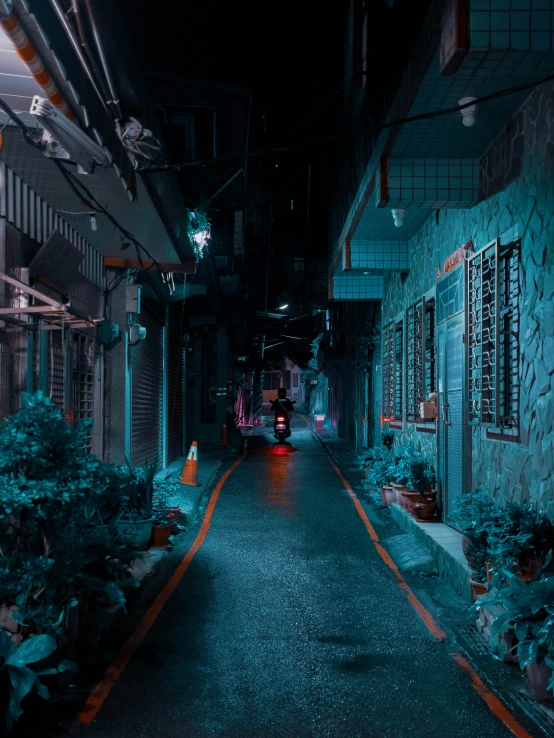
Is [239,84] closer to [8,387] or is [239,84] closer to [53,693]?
[8,387]

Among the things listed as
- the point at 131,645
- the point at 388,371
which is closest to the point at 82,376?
the point at 131,645

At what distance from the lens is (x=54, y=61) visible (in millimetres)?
5754

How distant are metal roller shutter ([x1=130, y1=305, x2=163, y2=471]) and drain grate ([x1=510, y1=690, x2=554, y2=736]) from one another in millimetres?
10120

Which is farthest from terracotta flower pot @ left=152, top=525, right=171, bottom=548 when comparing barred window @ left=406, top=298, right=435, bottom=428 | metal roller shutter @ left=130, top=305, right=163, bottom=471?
barred window @ left=406, top=298, right=435, bottom=428

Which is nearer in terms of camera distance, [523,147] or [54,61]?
[54,61]

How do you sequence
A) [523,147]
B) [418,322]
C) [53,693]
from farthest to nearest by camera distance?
[418,322], [523,147], [53,693]

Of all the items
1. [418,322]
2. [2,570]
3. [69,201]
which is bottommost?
[2,570]

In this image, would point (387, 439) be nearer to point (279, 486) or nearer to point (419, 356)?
point (279, 486)

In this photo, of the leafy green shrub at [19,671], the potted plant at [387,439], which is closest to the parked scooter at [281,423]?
the potted plant at [387,439]

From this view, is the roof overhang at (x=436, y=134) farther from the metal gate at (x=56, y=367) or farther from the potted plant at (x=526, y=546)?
the metal gate at (x=56, y=367)

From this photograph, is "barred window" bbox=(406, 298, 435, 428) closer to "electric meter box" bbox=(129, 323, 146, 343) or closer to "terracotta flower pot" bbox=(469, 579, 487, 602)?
"electric meter box" bbox=(129, 323, 146, 343)

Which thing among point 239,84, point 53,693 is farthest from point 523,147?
point 239,84

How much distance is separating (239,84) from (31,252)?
869cm

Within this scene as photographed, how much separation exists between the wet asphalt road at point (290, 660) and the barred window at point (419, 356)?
407 centimetres
